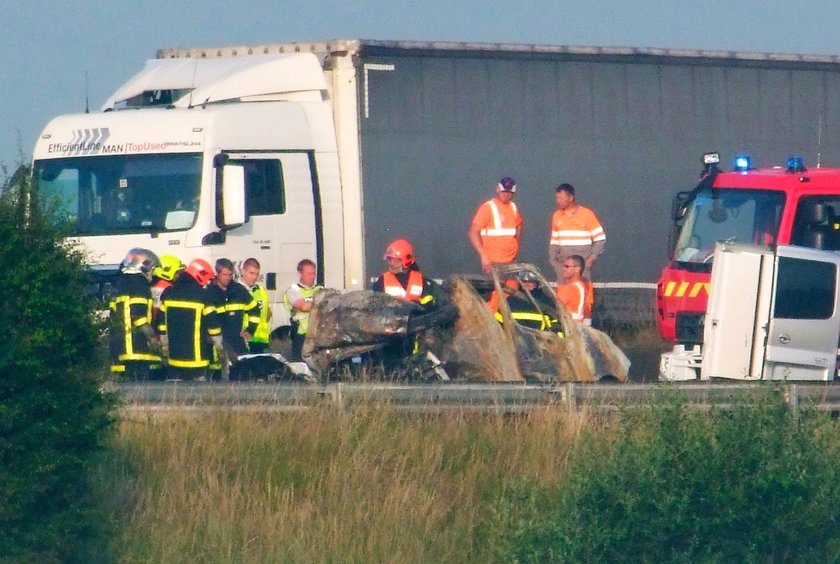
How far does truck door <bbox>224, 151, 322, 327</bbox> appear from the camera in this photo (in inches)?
613

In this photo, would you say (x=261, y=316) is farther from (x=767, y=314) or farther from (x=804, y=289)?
(x=804, y=289)

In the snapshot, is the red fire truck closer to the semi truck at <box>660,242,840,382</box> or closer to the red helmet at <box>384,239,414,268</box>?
the semi truck at <box>660,242,840,382</box>

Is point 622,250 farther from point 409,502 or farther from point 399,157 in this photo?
point 409,502

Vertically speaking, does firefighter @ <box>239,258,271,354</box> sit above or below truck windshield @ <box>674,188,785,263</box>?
below

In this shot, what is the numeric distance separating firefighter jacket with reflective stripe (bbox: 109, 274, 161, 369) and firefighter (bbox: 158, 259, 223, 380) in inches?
6.7

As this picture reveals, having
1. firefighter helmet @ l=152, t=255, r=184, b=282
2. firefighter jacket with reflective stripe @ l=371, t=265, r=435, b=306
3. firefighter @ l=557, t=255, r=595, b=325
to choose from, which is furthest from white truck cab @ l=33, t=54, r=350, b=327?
firefighter @ l=557, t=255, r=595, b=325

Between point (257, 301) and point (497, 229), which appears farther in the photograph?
point (497, 229)

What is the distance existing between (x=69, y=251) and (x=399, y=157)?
32.3 feet

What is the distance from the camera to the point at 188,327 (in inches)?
476

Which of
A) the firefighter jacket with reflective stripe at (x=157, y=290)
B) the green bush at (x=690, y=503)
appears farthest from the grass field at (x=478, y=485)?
the firefighter jacket with reflective stripe at (x=157, y=290)

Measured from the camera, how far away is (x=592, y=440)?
8086 millimetres

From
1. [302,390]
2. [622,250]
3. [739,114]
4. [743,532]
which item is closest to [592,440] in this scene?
[743,532]

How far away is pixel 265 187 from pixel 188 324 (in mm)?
3889

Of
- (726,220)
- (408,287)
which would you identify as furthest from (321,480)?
(726,220)
